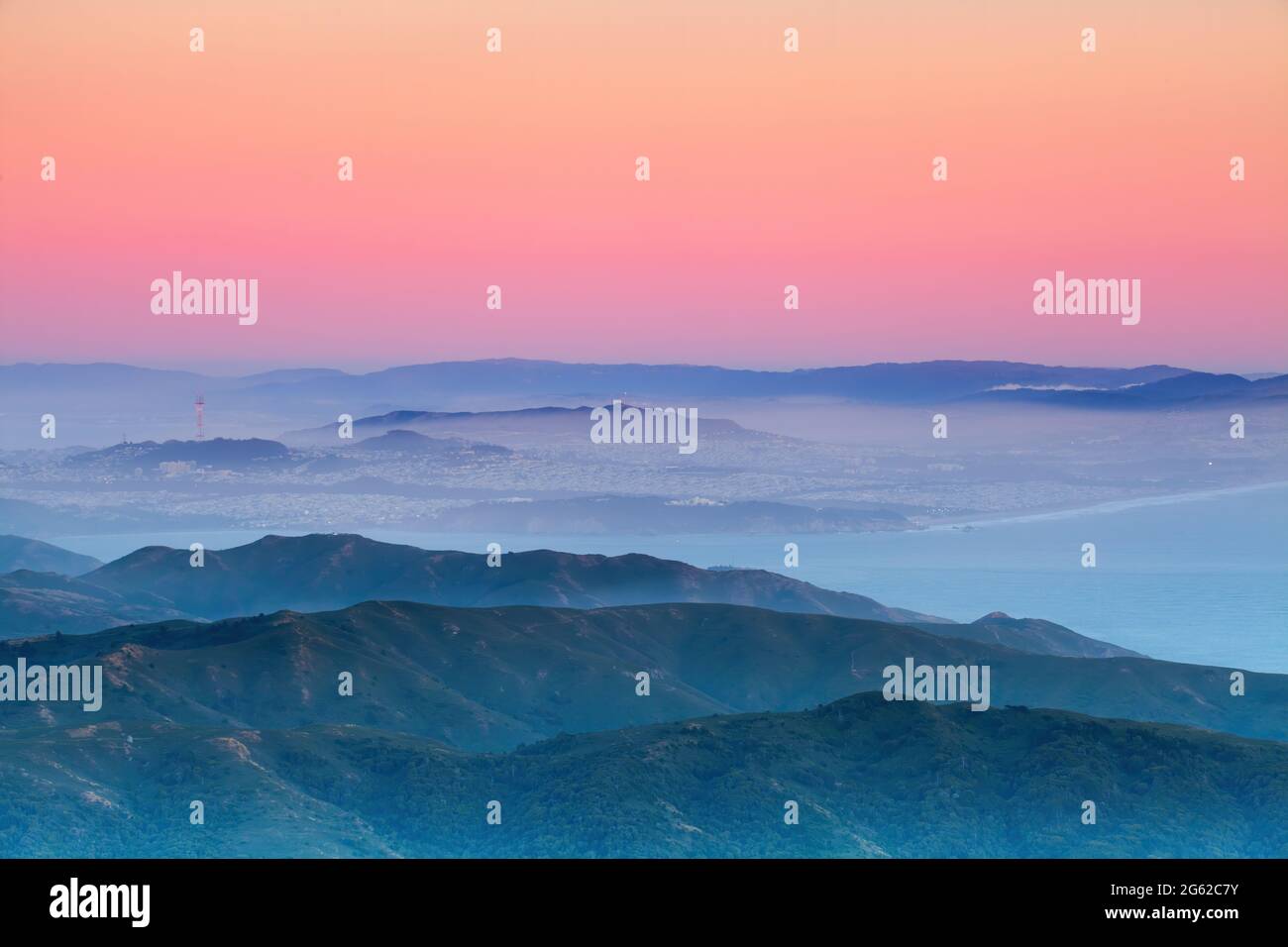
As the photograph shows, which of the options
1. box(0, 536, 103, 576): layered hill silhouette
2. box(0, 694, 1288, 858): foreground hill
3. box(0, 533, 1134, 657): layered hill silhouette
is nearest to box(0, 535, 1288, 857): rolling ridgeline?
box(0, 694, 1288, 858): foreground hill

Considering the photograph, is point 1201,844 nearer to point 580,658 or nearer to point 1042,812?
point 1042,812

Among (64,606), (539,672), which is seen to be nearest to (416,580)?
(64,606)

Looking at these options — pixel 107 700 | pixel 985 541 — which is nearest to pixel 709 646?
pixel 107 700
